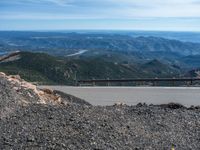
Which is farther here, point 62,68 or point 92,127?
point 62,68

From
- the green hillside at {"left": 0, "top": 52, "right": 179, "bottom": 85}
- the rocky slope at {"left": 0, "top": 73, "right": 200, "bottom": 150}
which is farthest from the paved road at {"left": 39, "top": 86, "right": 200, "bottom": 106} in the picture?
the green hillside at {"left": 0, "top": 52, "right": 179, "bottom": 85}

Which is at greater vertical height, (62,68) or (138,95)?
(138,95)

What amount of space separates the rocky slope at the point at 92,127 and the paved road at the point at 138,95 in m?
5.18

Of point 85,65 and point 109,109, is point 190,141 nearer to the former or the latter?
point 109,109

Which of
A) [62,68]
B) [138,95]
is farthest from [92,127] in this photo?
[62,68]

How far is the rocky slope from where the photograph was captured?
9.42 meters

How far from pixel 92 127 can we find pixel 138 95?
987 centimetres

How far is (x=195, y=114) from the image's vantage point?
12.7m

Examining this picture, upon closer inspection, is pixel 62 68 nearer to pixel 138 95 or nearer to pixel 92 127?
pixel 138 95

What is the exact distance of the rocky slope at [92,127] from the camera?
9.42 metres

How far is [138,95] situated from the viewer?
2008 cm

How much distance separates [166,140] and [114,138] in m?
1.11

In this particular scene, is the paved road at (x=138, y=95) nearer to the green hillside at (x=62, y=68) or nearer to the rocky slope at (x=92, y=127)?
the rocky slope at (x=92, y=127)

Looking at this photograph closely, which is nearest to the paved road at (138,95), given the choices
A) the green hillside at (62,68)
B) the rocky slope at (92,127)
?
the rocky slope at (92,127)
